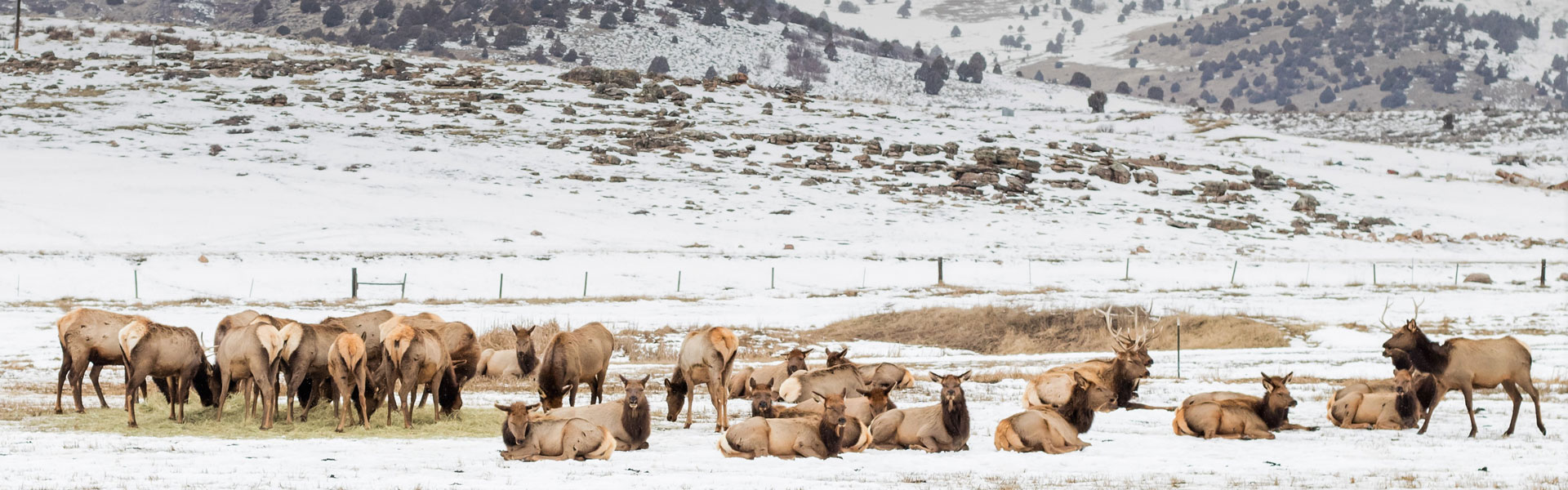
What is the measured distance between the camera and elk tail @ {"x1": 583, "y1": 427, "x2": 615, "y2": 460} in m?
11.9

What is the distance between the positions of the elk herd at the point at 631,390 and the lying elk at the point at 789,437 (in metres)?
0.01

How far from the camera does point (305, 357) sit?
1370 centimetres

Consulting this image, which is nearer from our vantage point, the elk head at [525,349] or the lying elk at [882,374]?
the elk head at [525,349]

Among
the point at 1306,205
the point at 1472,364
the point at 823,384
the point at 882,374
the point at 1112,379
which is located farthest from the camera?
the point at 1306,205

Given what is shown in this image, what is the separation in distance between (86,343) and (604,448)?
6.89 m

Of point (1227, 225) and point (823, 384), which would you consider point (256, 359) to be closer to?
point (823, 384)

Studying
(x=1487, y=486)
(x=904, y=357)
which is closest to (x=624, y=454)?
(x=1487, y=486)

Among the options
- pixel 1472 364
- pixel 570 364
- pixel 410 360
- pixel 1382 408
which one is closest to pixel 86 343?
pixel 410 360

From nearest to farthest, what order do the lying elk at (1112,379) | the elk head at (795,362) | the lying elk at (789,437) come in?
the lying elk at (789,437), the lying elk at (1112,379), the elk head at (795,362)

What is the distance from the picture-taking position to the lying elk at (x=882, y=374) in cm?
1714

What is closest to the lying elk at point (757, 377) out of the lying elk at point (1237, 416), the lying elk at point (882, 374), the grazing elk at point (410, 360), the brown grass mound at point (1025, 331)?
the lying elk at point (882, 374)

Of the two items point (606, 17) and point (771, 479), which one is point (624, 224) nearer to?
point (771, 479)

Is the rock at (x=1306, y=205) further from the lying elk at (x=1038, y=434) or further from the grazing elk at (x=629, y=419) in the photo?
the grazing elk at (x=629, y=419)

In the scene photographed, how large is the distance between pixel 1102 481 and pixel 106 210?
4920 cm
